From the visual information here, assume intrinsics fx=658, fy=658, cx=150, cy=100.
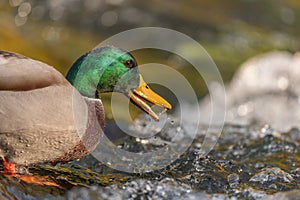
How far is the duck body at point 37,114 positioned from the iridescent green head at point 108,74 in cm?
22

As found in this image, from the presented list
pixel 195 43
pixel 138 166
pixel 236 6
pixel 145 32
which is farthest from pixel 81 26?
pixel 138 166

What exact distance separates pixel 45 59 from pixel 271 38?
3859mm

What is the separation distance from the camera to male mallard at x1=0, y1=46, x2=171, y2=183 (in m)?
3.88

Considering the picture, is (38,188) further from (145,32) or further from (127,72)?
(145,32)

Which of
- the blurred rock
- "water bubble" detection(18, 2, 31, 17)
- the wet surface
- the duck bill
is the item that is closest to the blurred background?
"water bubble" detection(18, 2, 31, 17)

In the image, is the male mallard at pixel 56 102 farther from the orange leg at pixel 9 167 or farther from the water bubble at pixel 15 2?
the water bubble at pixel 15 2

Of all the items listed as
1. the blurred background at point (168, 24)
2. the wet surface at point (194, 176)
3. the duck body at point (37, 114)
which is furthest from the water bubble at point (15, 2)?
the duck body at point (37, 114)

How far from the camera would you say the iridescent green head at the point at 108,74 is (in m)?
4.39

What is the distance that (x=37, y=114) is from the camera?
3.89 m

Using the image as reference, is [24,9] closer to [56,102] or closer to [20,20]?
[20,20]

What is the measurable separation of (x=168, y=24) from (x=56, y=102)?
21.8 ft

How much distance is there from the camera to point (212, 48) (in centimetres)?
959

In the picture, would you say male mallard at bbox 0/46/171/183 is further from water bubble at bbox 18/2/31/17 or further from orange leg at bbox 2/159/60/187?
water bubble at bbox 18/2/31/17

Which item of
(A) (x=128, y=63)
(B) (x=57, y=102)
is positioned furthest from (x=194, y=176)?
(B) (x=57, y=102)
